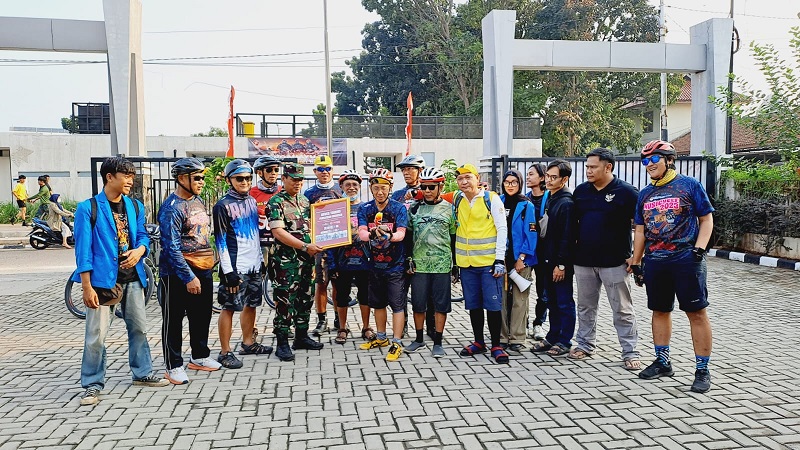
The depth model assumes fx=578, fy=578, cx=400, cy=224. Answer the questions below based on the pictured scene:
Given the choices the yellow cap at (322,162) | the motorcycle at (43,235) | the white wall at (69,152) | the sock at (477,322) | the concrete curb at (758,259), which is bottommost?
the concrete curb at (758,259)

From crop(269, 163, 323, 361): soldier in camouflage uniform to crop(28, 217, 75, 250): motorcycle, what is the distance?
40.1ft

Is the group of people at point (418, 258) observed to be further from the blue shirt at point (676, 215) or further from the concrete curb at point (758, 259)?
the concrete curb at point (758, 259)

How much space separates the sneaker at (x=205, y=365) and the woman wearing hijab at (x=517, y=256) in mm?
2812

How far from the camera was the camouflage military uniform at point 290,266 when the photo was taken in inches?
218

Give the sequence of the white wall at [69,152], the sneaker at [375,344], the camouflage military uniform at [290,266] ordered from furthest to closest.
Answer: the white wall at [69,152] < the sneaker at [375,344] < the camouflage military uniform at [290,266]

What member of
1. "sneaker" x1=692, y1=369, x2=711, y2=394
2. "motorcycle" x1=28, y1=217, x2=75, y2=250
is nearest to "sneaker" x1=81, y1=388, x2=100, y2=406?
"sneaker" x1=692, y1=369, x2=711, y2=394

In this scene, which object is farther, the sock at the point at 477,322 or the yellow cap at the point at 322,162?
the yellow cap at the point at 322,162

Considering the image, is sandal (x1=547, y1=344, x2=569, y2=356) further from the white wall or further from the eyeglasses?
the white wall

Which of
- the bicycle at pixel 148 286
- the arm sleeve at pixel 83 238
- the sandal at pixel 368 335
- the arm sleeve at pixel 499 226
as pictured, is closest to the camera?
the arm sleeve at pixel 83 238

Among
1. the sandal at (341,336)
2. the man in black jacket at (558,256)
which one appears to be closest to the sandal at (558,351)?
the man in black jacket at (558,256)

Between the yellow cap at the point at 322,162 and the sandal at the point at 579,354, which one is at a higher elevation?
the yellow cap at the point at 322,162

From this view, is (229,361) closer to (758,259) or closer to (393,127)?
(758,259)

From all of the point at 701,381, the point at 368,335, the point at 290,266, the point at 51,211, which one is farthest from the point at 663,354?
the point at 51,211

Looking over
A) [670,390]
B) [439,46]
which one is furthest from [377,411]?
[439,46]
